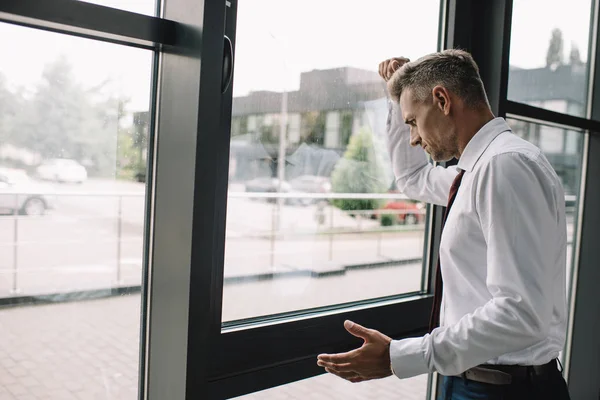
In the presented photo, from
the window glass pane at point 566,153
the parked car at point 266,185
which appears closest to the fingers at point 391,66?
the parked car at point 266,185

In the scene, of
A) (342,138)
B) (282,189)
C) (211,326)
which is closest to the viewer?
(211,326)

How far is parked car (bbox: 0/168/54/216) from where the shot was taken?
1.20m

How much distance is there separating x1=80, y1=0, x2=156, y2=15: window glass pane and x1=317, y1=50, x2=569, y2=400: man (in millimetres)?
636

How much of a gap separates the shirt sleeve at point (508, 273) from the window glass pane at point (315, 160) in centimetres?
57

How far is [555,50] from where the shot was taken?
102 inches

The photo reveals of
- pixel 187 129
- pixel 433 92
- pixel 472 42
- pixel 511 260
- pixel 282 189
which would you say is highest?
pixel 472 42

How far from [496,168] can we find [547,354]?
490 mm

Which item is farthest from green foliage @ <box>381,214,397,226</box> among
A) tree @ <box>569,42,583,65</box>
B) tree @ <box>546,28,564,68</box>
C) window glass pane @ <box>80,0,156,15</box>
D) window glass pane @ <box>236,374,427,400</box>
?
tree @ <box>569,42,583,65</box>

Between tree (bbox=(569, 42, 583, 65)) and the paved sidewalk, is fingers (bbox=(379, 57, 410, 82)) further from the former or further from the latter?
tree (bbox=(569, 42, 583, 65))

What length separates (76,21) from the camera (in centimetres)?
117

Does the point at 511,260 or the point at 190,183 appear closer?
the point at 511,260

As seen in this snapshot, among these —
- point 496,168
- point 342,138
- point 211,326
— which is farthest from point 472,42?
point 211,326

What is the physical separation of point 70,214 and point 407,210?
1.20 m

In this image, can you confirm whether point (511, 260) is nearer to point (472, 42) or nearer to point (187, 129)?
point (187, 129)
